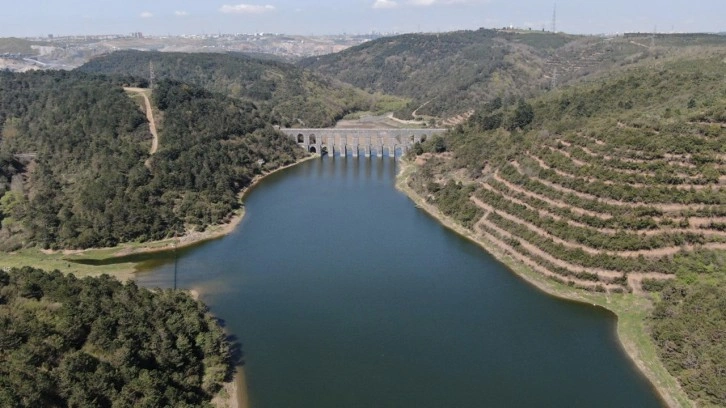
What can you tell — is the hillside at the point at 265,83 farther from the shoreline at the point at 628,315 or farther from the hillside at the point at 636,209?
the shoreline at the point at 628,315

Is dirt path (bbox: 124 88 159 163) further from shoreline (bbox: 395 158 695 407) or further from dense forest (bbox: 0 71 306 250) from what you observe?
shoreline (bbox: 395 158 695 407)

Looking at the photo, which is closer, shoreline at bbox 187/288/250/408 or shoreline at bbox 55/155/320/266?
shoreline at bbox 187/288/250/408

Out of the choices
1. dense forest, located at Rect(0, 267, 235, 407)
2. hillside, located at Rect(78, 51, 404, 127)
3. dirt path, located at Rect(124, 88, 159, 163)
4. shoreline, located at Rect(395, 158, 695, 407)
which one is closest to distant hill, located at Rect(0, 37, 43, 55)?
hillside, located at Rect(78, 51, 404, 127)

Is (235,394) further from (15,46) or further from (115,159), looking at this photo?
(15,46)

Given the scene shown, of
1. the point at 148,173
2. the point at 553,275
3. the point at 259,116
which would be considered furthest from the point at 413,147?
the point at 553,275

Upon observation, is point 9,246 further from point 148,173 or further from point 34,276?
point 34,276

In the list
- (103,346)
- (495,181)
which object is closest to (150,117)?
(495,181)
